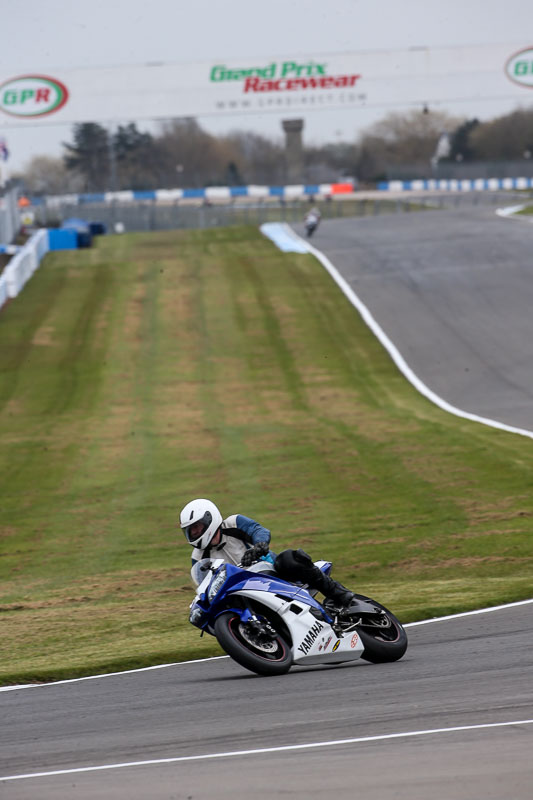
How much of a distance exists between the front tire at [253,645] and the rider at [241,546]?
494 millimetres

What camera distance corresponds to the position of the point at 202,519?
8867 mm

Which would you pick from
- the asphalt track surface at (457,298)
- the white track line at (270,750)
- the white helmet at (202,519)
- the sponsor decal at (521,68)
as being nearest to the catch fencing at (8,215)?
the asphalt track surface at (457,298)

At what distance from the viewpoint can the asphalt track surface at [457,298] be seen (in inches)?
1150

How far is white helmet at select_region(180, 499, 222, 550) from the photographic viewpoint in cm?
886

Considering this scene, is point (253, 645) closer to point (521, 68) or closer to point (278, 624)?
point (278, 624)

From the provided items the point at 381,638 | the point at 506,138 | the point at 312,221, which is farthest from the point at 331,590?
the point at 506,138

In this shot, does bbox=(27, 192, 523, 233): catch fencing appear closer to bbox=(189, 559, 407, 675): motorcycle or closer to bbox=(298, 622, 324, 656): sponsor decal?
bbox=(189, 559, 407, 675): motorcycle

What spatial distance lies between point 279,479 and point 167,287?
83.2 ft

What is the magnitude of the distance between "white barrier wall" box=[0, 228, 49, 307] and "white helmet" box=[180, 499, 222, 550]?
3416 centimetres

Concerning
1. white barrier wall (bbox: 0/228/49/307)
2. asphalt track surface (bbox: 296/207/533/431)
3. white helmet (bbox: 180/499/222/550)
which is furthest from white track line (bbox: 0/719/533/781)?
white barrier wall (bbox: 0/228/49/307)

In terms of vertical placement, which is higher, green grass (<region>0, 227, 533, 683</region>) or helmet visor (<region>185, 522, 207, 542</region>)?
helmet visor (<region>185, 522, 207, 542</region>)

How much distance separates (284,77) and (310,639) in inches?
2311

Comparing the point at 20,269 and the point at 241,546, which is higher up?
the point at 241,546

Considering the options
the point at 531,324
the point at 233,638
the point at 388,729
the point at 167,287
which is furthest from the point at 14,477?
the point at 167,287
